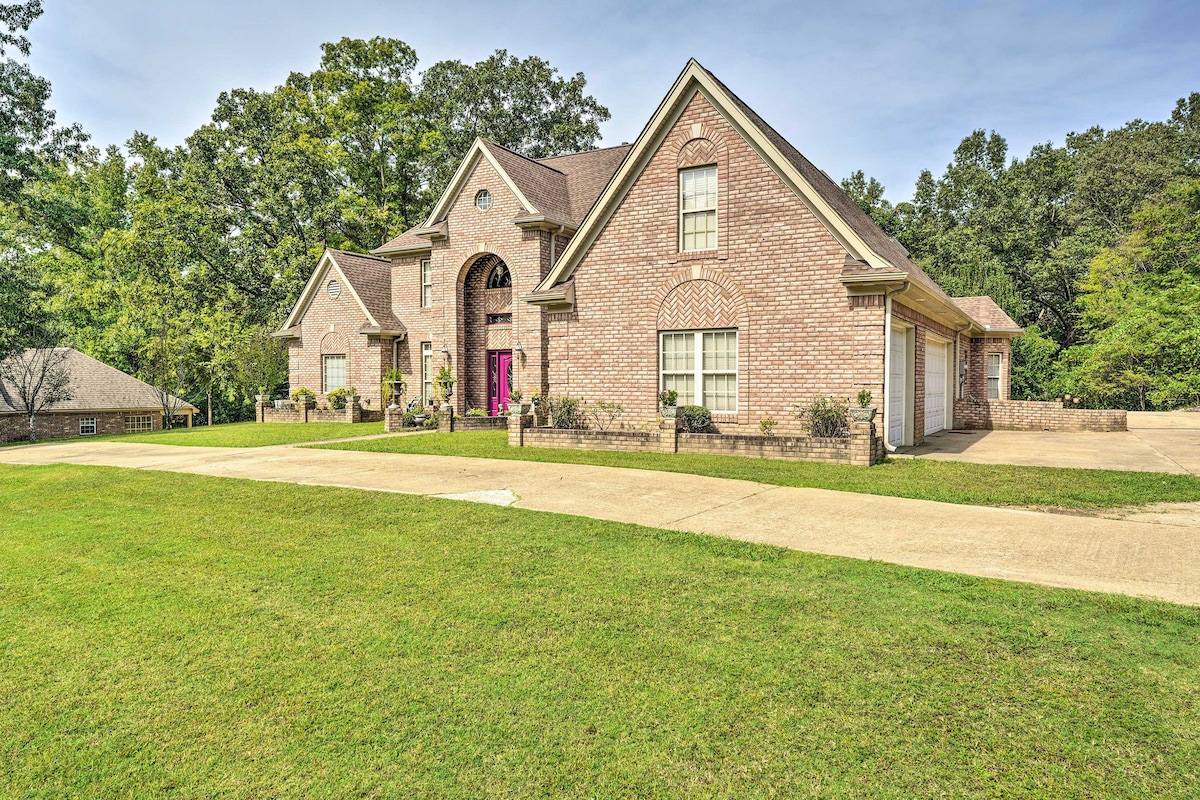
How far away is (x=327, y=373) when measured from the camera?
2905 centimetres

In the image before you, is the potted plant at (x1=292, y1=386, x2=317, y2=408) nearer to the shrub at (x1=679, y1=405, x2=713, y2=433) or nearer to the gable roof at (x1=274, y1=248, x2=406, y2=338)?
the gable roof at (x1=274, y1=248, x2=406, y2=338)

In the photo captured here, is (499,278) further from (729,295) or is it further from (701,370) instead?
(729,295)

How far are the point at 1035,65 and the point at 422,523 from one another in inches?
1064

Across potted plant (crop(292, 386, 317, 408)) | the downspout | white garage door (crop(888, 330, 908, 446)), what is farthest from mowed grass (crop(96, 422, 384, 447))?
white garage door (crop(888, 330, 908, 446))

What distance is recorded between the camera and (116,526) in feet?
24.8

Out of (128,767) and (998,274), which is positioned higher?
(998,274)

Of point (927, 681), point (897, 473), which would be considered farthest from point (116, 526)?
point (897, 473)

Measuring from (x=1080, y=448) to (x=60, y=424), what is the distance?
117 feet

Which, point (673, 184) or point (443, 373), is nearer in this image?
point (673, 184)

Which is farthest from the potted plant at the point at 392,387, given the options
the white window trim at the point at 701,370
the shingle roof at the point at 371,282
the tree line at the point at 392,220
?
the white window trim at the point at 701,370

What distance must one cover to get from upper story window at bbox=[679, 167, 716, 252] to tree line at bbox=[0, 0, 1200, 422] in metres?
21.7

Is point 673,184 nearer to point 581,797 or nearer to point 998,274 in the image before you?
point 581,797

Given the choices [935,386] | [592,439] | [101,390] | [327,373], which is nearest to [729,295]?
[592,439]

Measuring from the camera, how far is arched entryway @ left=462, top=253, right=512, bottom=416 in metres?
24.4
